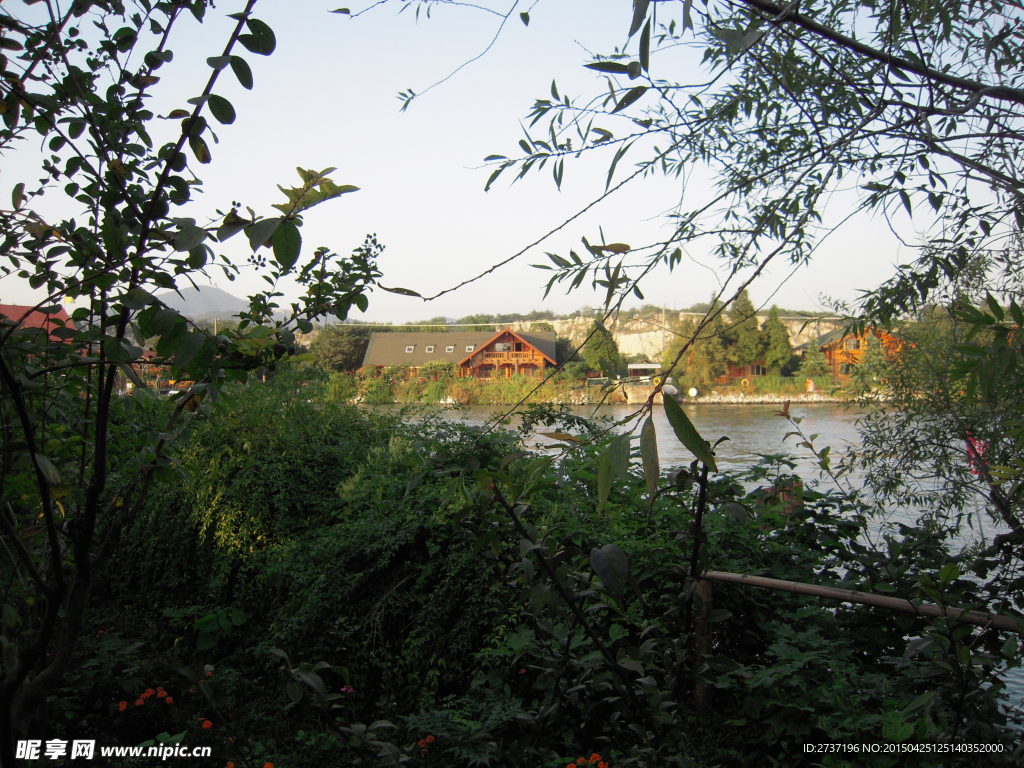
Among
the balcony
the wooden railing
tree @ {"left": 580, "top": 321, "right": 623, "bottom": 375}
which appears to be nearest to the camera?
tree @ {"left": 580, "top": 321, "right": 623, "bottom": 375}

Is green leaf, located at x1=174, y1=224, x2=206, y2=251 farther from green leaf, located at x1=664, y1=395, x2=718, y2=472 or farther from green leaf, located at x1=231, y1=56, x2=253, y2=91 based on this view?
green leaf, located at x1=664, y1=395, x2=718, y2=472

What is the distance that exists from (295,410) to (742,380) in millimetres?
4082

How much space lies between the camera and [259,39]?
0.71m

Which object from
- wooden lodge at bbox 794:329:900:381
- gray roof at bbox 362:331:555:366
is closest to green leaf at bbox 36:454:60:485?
wooden lodge at bbox 794:329:900:381

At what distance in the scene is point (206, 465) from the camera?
3.71 metres

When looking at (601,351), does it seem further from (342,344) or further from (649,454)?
(342,344)

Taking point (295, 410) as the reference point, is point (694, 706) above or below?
below

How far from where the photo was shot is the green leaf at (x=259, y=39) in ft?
2.31

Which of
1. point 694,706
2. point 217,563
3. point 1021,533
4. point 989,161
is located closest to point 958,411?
point 989,161

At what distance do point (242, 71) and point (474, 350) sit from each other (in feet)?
29.0

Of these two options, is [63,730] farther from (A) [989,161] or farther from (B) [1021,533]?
(A) [989,161]

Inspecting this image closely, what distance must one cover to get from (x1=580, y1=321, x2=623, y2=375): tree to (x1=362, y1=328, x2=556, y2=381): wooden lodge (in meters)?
7.42

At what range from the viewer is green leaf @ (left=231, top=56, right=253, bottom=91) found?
70cm

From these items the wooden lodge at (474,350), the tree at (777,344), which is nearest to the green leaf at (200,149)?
the tree at (777,344)
